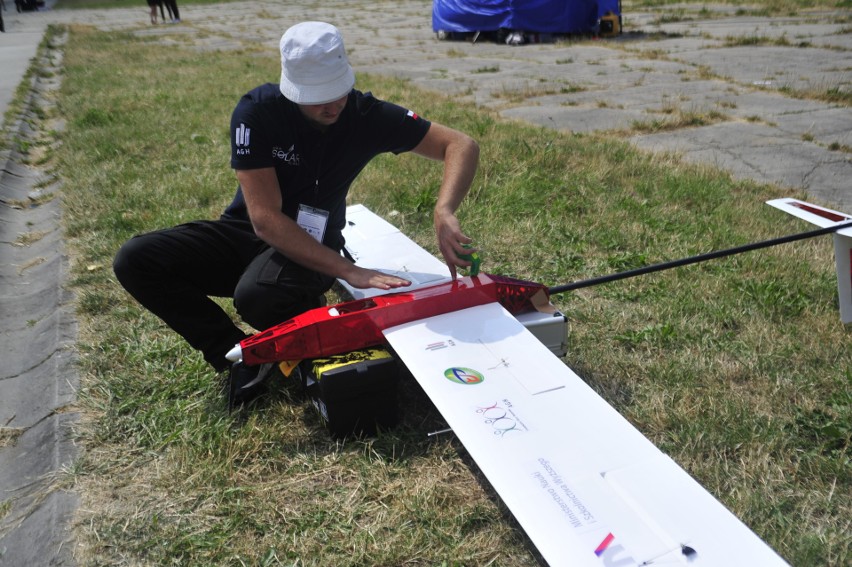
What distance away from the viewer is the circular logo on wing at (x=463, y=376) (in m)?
2.55

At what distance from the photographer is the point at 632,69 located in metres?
10.8

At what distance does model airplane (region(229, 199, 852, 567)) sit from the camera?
71.7 inches

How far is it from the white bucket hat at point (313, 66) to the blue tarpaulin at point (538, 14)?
40.3ft

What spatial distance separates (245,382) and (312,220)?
754 mm

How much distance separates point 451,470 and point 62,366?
213 centimetres

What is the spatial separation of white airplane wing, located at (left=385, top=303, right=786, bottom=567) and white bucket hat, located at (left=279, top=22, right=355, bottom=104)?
98cm

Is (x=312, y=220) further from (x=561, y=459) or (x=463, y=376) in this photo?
(x=561, y=459)

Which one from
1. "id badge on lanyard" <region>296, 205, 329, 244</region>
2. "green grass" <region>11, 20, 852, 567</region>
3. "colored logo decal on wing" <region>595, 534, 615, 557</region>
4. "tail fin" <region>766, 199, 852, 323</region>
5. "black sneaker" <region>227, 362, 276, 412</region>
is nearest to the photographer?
"colored logo decal on wing" <region>595, 534, 615, 557</region>

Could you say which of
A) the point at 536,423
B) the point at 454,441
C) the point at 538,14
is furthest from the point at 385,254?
the point at 538,14

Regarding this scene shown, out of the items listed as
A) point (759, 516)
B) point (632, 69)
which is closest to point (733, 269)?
point (759, 516)

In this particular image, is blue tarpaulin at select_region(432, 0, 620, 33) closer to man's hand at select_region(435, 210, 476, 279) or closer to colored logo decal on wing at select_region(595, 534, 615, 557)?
man's hand at select_region(435, 210, 476, 279)

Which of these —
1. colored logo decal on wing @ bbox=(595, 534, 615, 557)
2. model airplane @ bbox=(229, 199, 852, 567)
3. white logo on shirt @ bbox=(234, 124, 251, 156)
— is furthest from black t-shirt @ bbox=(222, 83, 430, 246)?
colored logo decal on wing @ bbox=(595, 534, 615, 557)

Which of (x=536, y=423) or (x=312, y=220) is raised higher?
(x=312, y=220)

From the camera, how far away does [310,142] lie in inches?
122
